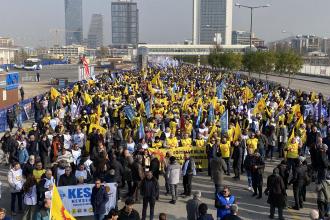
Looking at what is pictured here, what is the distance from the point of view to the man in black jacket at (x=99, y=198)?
31.7ft

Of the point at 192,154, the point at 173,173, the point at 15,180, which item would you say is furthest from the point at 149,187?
the point at 192,154

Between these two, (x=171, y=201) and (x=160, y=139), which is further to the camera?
(x=160, y=139)

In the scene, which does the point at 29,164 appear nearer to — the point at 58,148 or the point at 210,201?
the point at 58,148

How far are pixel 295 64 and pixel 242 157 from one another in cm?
2987

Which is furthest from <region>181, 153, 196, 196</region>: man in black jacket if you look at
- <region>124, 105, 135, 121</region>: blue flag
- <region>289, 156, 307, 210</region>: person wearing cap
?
<region>124, 105, 135, 121</region>: blue flag

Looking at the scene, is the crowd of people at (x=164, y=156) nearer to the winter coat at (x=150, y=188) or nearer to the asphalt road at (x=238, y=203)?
the winter coat at (x=150, y=188)

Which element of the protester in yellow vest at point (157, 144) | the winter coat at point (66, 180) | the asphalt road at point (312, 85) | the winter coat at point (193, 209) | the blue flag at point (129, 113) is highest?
the blue flag at point (129, 113)

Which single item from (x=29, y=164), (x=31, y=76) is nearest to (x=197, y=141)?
(x=29, y=164)

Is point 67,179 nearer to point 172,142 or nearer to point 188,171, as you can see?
point 188,171

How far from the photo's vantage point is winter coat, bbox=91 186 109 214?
9656 millimetres

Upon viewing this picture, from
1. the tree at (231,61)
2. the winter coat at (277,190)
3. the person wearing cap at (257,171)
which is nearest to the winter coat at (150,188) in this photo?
the winter coat at (277,190)

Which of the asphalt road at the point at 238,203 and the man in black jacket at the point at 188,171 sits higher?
the man in black jacket at the point at 188,171

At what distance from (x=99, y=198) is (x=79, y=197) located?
2.78 feet

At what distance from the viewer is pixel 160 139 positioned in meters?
14.6
